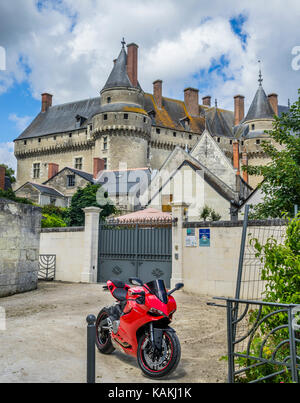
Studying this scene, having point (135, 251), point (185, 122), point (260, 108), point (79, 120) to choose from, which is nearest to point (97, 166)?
point (79, 120)

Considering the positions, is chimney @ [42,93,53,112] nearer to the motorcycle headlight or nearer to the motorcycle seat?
the motorcycle seat

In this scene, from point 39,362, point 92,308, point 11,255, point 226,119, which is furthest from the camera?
point 226,119

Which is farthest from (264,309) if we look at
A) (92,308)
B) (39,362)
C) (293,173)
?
(293,173)

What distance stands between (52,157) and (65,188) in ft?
40.4

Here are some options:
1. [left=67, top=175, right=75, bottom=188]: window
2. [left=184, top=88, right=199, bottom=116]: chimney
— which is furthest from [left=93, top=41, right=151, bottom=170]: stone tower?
[left=184, top=88, right=199, bottom=116]: chimney

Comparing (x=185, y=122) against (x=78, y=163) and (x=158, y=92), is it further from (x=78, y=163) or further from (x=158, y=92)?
(x=78, y=163)

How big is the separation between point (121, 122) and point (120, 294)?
37.4m

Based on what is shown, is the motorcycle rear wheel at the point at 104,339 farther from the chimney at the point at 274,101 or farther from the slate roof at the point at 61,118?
the chimney at the point at 274,101

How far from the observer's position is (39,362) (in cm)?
434

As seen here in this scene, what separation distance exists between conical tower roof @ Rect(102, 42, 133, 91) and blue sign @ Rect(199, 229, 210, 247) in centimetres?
3376

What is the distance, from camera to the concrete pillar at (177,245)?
10.5 m

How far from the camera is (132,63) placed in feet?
143

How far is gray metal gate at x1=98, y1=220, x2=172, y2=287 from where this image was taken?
10945 millimetres
